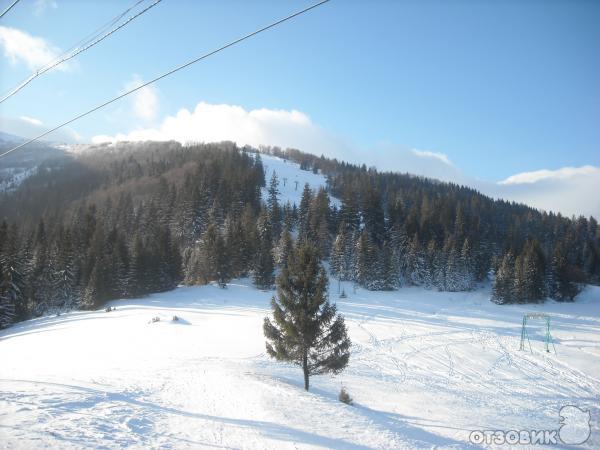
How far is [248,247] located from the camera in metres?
68.1

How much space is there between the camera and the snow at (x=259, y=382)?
10891 mm

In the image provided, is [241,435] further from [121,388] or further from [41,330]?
[41,330]

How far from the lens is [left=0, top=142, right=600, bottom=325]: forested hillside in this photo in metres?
53.3

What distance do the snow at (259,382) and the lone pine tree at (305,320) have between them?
68.0 inches

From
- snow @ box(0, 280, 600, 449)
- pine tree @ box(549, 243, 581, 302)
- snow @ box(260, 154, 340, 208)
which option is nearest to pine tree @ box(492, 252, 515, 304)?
pine tree @ box(549, 243, 581, 302)

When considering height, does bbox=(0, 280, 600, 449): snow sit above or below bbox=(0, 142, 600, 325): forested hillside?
below

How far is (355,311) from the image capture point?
4969cm

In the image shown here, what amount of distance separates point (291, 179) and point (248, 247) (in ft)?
301

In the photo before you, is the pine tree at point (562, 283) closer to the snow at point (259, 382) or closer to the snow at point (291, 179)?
the snow at point (259, 382)

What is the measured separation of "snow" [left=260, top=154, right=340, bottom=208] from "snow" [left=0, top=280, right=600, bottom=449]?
78.7 meters

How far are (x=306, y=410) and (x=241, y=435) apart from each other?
14.2 ft

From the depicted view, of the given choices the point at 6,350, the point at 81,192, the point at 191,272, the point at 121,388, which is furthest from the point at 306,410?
the point at 81,192

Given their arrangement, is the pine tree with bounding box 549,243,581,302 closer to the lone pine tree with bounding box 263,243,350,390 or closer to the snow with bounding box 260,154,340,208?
the snow with bounding box 260,154,340,208

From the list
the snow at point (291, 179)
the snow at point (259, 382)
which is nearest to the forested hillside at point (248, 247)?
the snow at point (259, 382)
